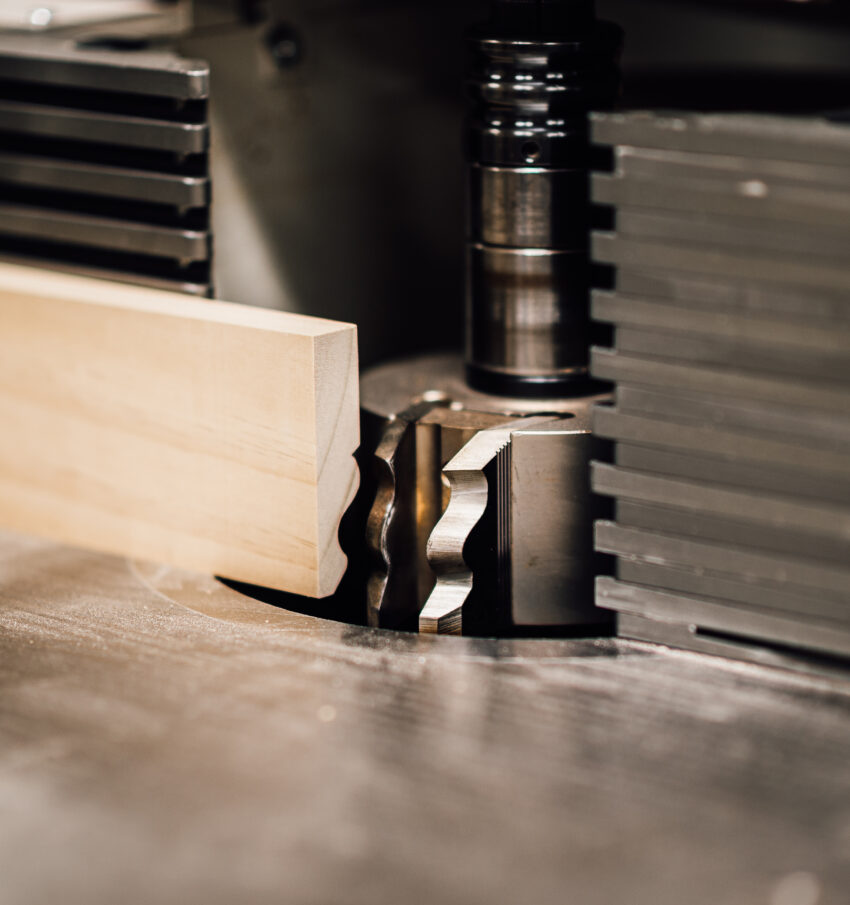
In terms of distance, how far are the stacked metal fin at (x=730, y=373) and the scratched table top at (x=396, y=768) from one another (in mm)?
43

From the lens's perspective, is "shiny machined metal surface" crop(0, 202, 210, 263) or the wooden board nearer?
the wooden board

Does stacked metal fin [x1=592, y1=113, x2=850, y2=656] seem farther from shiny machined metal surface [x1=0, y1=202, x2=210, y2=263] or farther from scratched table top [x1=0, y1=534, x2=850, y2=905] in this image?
shiny machined metal surface [x1=0, y1=202, x2=210, y2=263]

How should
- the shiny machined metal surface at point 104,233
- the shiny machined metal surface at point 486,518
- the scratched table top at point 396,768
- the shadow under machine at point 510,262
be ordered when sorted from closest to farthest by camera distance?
1. the scratched table top at point 396,768
2. the shadow under machine at point 510,262
3. the shiny machined metal surface at point 486,518
4. the shiny machined metal surface at point 104,233

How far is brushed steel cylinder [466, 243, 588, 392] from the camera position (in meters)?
0.78

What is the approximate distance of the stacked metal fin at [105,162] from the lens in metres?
0.82

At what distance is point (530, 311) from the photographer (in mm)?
786

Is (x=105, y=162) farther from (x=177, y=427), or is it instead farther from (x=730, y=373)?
(x=730, y=373)

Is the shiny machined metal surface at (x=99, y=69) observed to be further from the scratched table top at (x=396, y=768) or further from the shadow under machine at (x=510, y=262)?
the scratched table top at (x=396, y=768)

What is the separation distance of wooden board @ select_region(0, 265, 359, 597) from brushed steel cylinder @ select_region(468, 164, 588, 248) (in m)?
0.12

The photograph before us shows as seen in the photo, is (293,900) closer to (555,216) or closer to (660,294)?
(660,294)

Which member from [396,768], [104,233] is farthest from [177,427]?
[396,768]

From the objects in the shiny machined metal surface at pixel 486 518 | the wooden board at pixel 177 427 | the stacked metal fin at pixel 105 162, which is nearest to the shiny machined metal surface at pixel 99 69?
the stacked metal fin at pixel 105 162

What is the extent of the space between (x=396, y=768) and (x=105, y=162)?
50 cm

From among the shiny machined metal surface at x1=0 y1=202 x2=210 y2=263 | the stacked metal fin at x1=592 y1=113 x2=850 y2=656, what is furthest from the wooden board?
the stacked metal fin at x1=592 y1=113 x2=850 y2=656
